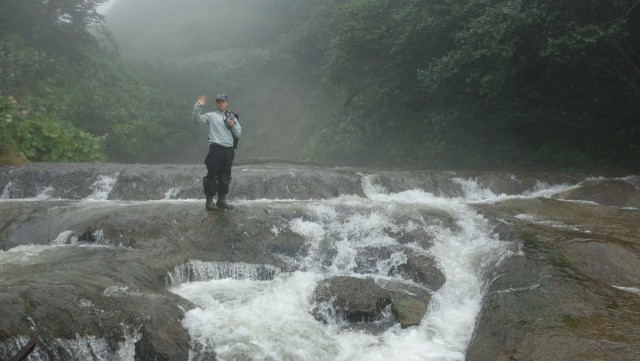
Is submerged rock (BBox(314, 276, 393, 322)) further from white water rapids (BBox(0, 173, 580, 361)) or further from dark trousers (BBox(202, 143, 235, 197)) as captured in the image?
dark trousers (BBox(202, 143, 235, 197))

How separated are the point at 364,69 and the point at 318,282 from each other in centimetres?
1469

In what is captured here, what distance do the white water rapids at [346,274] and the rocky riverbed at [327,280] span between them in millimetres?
24

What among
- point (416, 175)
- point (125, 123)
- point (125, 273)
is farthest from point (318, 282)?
point (125, 123)

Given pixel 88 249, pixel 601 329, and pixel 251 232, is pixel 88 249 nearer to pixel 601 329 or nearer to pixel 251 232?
pixel 251 232

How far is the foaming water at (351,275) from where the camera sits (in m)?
4.95

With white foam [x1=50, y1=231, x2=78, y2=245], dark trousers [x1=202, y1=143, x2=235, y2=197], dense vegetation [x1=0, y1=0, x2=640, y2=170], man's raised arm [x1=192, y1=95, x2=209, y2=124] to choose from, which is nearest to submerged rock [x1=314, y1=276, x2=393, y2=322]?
dark trousers [x1=202, y1=143, x2=235, y2=197]

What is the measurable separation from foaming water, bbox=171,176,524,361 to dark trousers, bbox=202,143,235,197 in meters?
1.39

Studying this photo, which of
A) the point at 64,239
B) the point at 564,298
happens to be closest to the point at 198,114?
the point at 64,239

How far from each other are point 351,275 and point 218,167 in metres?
2.79

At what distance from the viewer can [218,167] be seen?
25.4ft

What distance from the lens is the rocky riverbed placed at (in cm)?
451

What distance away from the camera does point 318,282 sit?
21.1 ft

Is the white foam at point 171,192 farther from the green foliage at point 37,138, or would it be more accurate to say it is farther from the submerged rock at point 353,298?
the submerged rock at point 353,298

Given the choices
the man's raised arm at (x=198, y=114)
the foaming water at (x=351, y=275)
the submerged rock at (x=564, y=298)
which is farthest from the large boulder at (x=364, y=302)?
the man's raised arm at (x=198, y=114)
